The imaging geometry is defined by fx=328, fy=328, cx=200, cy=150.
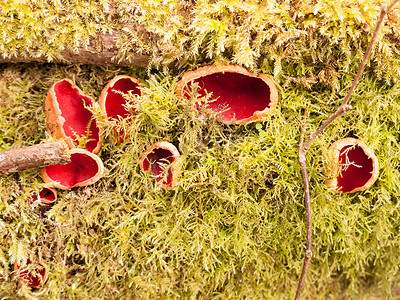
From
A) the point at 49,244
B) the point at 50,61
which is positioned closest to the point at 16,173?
the point at 49,244

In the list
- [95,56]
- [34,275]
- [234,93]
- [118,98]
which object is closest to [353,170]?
[234,93]

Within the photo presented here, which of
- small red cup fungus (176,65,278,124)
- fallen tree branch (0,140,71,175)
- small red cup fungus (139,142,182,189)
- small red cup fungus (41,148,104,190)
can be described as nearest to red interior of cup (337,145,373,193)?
small red cup fungus (176,65,278,124)

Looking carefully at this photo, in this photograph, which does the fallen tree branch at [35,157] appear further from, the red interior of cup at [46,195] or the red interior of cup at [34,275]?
the red interior of cup at [34,275]

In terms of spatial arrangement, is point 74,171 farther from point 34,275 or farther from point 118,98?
point 34,275

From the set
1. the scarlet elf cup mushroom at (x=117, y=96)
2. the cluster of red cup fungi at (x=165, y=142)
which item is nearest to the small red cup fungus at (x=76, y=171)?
the cluster of red cup fungi at (x=165, y=142)

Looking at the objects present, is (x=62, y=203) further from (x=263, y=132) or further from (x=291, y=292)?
(x=291, y=292)
